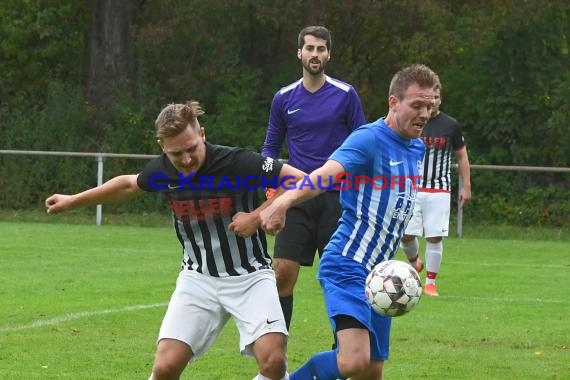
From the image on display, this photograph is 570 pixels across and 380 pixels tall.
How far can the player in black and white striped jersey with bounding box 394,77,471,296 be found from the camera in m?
12.2

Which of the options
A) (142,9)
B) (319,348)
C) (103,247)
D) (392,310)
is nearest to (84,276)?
(103,247)

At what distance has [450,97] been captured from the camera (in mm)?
25734

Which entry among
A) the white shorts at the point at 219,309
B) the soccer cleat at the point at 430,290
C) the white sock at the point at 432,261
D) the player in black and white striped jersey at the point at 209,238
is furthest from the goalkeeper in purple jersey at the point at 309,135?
the white sock at the point at 432,261

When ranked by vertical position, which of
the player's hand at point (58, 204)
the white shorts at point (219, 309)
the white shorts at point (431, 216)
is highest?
the player's hand at point (58, 204)

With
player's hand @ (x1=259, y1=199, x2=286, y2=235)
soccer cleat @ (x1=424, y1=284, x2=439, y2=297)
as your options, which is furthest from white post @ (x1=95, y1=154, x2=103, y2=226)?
player's hand @ (x1=259, y1=199, x2=286, y2=235)

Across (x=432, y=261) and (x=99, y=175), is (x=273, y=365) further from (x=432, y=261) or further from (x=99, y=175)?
(x=99, y=175)

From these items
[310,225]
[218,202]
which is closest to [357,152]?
[218,202]

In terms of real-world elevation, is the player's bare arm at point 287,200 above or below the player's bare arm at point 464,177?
above

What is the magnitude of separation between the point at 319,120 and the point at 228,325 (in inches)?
80.4

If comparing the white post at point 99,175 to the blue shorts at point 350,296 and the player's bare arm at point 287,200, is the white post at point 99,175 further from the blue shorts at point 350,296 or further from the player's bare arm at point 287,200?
the player's bare arm at point 287,200

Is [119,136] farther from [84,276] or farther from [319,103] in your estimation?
[319,103]

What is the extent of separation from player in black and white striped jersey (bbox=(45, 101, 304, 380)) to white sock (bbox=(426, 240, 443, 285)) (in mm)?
5554

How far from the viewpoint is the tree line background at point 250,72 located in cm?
2256

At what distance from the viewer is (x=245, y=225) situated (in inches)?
235
